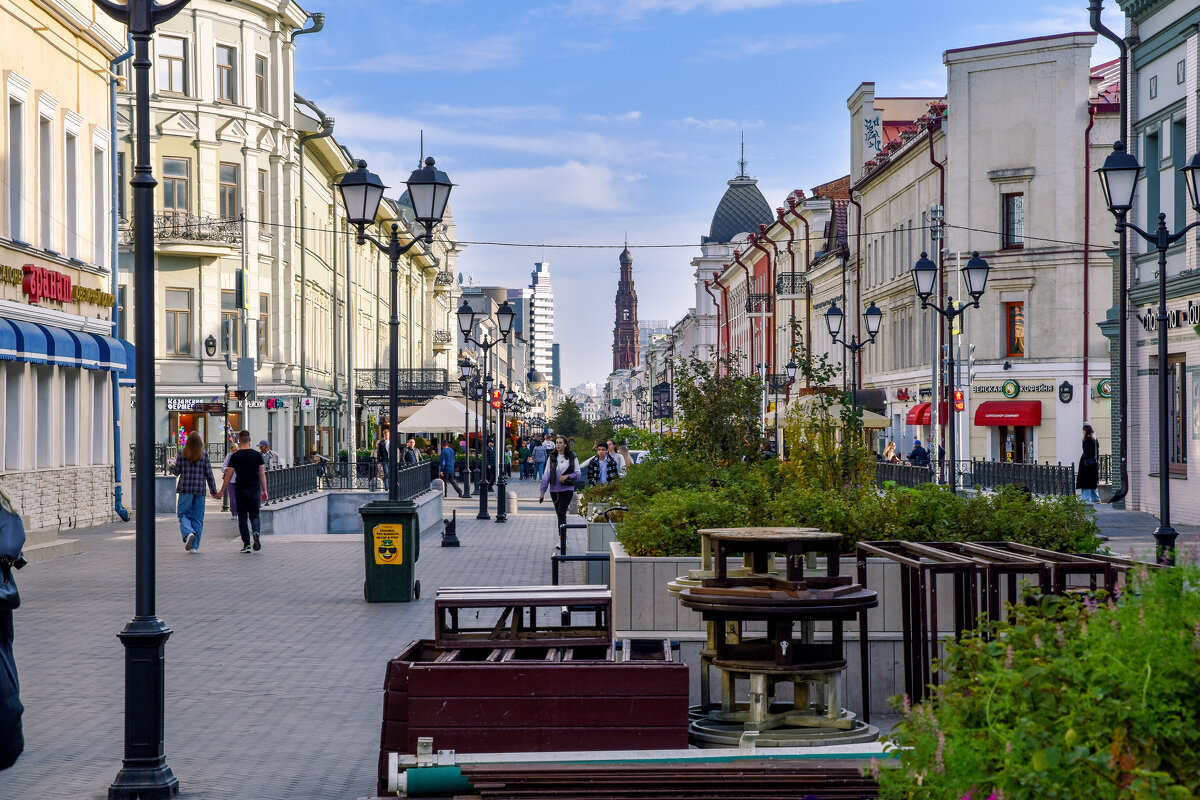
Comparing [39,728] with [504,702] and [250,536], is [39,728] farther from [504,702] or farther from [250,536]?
[250,536]

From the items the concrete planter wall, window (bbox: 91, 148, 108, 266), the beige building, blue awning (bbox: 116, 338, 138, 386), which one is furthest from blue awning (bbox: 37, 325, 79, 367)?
the concrete planter wall

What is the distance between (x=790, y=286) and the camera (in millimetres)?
72062

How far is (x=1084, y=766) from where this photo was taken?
3.24 metres

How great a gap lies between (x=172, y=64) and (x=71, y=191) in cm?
1836

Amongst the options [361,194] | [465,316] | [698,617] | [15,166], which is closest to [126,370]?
[15,166]

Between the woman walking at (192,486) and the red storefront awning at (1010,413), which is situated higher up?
the red storefront awning at (1010,413)

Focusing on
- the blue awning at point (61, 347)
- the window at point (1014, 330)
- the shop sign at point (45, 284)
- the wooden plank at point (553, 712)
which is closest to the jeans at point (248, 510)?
the blue awning at point (61, 347)

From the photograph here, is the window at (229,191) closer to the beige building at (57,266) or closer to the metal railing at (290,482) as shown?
the beige building at (57,266)

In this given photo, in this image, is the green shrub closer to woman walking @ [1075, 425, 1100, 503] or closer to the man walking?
the man walking

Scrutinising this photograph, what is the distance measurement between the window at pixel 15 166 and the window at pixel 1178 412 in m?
20.1

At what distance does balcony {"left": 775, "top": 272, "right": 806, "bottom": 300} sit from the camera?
71.5 meters

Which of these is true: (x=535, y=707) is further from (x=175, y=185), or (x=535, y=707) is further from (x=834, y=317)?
(x=175, y=185)

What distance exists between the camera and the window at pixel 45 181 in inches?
1021

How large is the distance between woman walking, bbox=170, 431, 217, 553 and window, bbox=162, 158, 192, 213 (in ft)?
79.6
